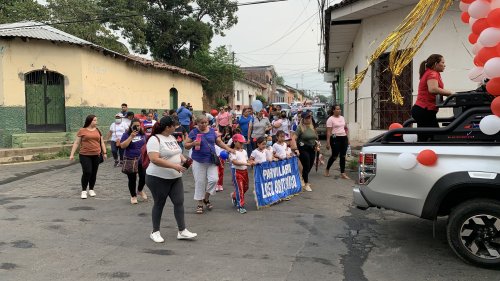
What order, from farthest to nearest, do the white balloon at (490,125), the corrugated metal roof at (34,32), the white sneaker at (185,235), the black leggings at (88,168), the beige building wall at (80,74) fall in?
the beige building wall at (80,74)
the corrugated metal roof at (34,32)
the black leggings at (88,168)
the white sneaker at (185,235)
the white balloon at (490,125)

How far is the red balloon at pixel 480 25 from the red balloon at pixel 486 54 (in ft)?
1.07

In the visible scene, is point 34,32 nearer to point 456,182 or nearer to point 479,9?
point 479,9

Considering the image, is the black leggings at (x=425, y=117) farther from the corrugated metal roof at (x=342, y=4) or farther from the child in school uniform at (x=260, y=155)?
the corrugated metal roof at (x=342, y=4)

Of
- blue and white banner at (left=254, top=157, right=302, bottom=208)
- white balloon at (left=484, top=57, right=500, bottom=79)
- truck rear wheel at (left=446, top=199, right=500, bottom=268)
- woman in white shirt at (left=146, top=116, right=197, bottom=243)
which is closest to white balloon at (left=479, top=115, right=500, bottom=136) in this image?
white balloon at (left=484, top=57, right=500, bottom=79)

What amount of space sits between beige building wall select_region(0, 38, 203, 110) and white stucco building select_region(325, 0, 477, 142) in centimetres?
886

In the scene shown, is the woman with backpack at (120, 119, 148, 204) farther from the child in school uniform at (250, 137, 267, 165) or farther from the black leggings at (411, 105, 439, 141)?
the black leggings at (411, 105, 439, 141)

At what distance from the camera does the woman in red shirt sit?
217 inches

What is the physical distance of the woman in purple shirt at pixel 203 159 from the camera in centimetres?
674

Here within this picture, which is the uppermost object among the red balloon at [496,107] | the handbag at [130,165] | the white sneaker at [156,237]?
the red balloon at [496,107]

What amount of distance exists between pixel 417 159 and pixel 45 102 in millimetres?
14221

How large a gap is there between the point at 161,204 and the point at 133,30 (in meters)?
Result: 28.3

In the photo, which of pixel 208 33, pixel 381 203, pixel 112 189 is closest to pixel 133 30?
pixel 208 33

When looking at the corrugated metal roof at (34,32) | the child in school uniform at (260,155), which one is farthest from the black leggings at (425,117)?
the corrugated metal roof at (34,32)

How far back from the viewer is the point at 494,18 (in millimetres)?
4461
